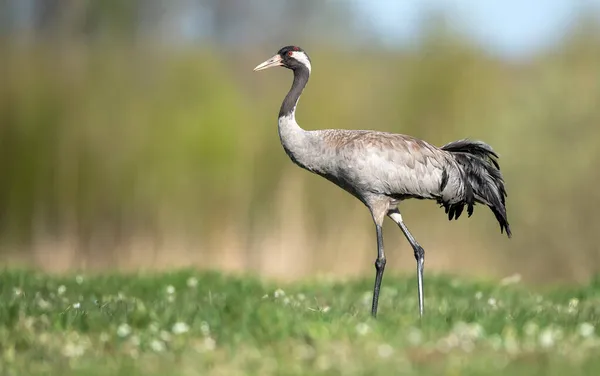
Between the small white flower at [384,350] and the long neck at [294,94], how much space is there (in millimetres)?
3800

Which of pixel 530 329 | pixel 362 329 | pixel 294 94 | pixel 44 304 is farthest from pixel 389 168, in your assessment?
pixel 44 304

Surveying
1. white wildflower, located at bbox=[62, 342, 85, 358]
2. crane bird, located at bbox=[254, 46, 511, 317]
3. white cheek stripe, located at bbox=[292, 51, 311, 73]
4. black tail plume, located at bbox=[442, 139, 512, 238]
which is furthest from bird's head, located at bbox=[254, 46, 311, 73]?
white wildflower, located at bbox=[62, 342, 85, 358]

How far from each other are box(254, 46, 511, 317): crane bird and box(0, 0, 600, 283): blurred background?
432 cm

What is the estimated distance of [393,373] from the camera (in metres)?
5.35

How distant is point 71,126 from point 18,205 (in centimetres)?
137

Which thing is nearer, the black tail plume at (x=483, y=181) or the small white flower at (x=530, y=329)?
the small white flower at (x=530, y=329)

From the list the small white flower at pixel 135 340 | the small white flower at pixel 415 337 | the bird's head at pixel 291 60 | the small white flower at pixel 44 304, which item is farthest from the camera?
the bird's head at pixel 291 60

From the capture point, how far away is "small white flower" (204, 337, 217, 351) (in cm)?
602

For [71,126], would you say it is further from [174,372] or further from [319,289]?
[174,372]

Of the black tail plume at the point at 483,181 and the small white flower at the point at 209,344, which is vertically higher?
the black tail plume at the point at 483,181

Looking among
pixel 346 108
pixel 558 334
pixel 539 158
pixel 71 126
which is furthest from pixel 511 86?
pixel 558 334

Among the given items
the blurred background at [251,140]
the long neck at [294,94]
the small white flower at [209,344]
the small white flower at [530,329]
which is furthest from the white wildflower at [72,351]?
the blurred background at [251,140]

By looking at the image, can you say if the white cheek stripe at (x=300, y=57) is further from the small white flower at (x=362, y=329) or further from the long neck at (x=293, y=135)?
the small white flower at (x=362, y=329)

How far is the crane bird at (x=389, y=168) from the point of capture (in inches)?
347
